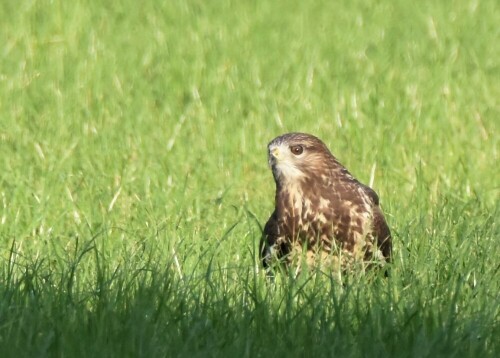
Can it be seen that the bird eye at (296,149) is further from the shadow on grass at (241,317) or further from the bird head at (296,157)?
the shadow on grass at (241,317)

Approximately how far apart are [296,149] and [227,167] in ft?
6.16

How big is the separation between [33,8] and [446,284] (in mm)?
6278

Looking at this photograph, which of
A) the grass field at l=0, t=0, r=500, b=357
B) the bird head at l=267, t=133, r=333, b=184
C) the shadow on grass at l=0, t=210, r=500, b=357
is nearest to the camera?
the shadow on grass at l=0, t=210, r=500, b=357

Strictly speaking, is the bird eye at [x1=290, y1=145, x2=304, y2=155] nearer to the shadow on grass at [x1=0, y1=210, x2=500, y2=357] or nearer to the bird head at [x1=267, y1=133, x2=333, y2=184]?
the bird head at [x1=267, y1=133, x2=333, y2=184]

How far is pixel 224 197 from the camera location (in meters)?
7.46

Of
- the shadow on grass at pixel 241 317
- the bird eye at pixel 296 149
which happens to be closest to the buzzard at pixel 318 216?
the bird eye at pixel 296 149

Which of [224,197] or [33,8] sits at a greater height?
[33,8]

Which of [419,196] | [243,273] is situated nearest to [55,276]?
[243,273]

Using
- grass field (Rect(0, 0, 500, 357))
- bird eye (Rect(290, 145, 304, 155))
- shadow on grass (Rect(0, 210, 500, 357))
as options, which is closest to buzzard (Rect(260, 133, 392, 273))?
bird eye (Rect(290, 145, 304, 155))

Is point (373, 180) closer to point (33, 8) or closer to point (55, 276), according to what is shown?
point (55, 276)

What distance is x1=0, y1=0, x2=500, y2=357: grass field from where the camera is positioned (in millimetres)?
4992

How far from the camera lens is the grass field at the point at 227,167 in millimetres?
4992

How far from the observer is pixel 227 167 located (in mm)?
8117

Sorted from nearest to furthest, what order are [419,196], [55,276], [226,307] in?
1. [226,307]
2. [55,276]
3. [419,196]
